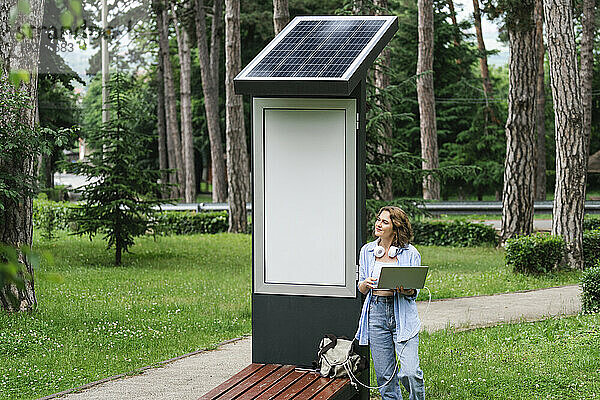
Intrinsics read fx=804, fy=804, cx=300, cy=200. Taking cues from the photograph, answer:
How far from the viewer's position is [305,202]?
6.98 meters

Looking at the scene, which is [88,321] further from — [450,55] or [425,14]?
[450,55]

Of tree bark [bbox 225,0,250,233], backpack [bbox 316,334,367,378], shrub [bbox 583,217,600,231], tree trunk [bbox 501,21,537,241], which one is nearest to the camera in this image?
backpack [bbox 316,334,367,378]

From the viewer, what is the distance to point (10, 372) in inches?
326

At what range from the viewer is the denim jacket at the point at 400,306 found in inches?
246

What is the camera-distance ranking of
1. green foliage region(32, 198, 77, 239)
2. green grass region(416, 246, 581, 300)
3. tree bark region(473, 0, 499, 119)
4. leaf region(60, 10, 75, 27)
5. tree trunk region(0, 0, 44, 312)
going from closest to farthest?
1. leaf region(60, 10, 75, 27)
2. tree trunk region(0, 0, 44, 312)
3. green grass region(416, 246, 581, 300)
4. green foliage region(32, 198, 77, 239)
5. tree bark region(473, 0, 499, 119)

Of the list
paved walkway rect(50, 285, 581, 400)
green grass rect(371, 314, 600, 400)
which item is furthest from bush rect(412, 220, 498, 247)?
green grass rect(371, 314, 600, 400)

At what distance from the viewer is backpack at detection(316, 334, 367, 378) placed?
6582mm

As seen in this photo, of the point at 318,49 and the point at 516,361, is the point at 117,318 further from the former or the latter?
the point at 318,49

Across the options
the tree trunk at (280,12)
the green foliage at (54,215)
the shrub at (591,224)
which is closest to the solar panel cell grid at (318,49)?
the tree trunk at (280,12)

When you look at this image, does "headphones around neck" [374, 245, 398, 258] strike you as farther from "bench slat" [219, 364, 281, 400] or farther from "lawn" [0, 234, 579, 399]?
"lawn" [0, 234, 579, 399]

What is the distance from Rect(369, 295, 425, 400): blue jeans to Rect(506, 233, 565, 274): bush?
9663 millimetres

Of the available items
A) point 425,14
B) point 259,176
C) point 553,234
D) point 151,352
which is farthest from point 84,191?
point 425,14

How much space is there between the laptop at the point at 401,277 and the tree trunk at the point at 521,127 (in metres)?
14.1

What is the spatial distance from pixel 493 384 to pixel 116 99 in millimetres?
12296
